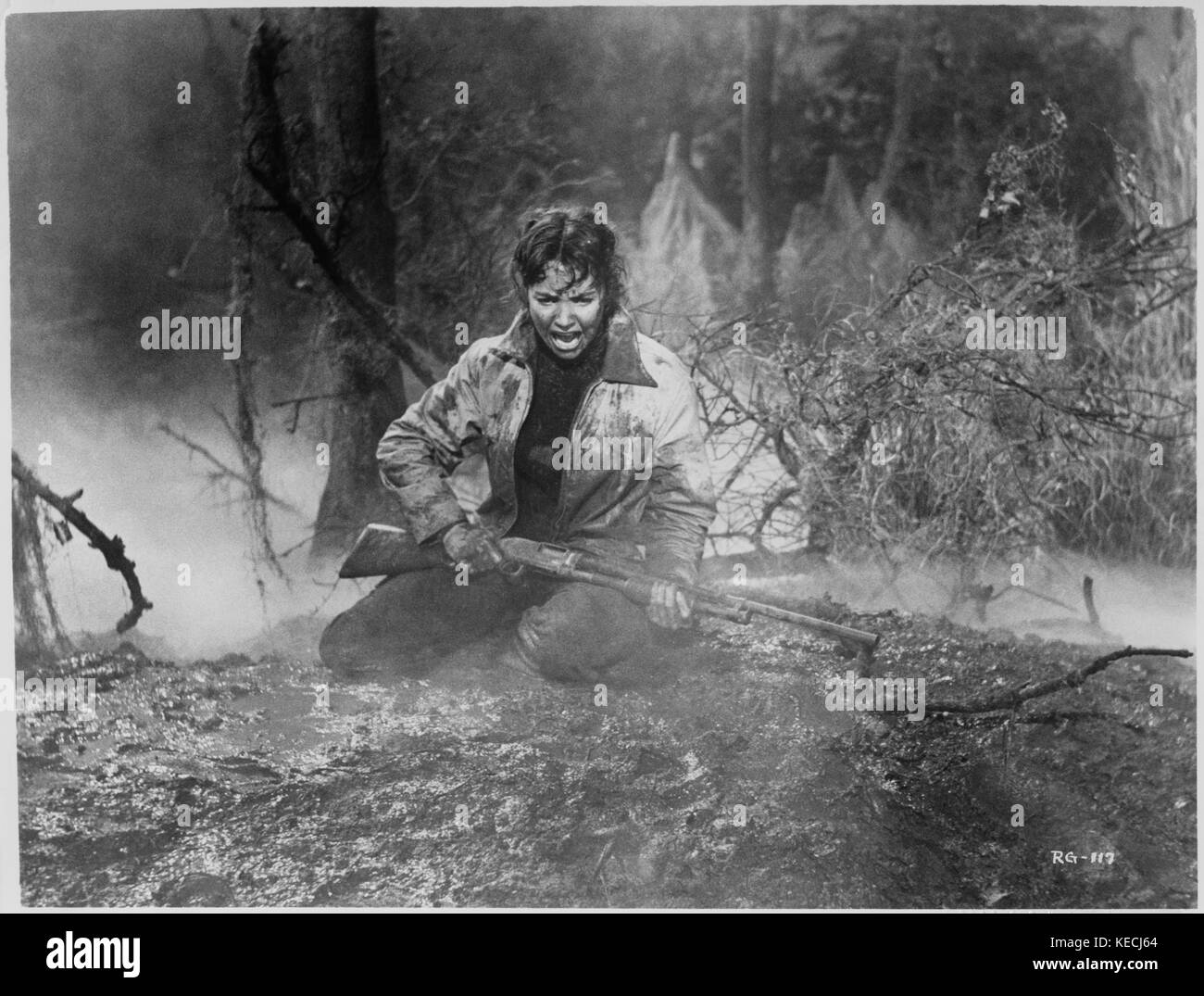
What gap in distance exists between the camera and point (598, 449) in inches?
146

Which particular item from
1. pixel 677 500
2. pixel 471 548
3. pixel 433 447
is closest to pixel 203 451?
pixel 433 447

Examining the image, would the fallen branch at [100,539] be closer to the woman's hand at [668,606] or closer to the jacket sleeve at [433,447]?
the jacket sleeve at [433,447]

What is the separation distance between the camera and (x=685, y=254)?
3740mm

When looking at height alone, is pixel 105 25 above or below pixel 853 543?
above

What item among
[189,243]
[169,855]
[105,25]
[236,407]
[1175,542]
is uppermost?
[105,25]

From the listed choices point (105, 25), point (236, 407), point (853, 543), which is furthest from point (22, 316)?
point (853, 543)

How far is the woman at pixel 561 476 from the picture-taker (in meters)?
3.70

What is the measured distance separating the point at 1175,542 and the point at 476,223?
2656 mm

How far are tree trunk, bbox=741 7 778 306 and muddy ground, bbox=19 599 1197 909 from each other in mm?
1239

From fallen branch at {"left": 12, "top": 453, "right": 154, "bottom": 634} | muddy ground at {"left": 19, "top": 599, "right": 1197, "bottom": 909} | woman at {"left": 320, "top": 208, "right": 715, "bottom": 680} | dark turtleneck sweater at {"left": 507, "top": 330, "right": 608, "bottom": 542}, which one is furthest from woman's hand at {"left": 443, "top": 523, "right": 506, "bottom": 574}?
fallen branch at {"left": 12, "top": 453, "right": 154, "bottom": 634}

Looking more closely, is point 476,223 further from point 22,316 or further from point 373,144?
point 22,316

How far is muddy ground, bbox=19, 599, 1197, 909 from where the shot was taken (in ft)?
11.9
